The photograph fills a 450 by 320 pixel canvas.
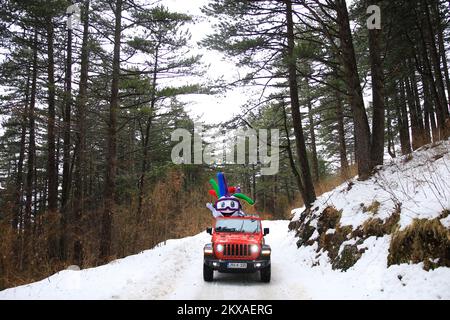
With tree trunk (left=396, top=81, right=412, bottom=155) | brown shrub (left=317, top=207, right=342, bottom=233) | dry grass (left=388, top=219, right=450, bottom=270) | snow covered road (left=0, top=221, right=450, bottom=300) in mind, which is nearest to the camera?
dry grass (left=388, top=219, right=450, bottom=270)

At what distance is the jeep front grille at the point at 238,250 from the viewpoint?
9039 millimetres

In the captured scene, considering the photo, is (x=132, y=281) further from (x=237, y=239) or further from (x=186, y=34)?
(x=186, y=34)

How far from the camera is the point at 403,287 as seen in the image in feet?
19.6

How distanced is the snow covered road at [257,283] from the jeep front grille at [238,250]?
0.71 m

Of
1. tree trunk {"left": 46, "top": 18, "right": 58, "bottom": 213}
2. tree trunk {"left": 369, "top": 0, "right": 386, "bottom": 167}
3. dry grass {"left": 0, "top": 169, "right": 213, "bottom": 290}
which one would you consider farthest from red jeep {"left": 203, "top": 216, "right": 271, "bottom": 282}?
tree trunk {"left": 46, "top": 18, "right": 58, "bottom": 213}

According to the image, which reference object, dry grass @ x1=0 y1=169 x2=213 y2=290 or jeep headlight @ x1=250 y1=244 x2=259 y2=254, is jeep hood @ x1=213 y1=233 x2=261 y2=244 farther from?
dry grass @ x1=0 y1=169 x2=213 y2=290

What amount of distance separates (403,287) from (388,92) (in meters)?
14.3

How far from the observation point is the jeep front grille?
9039 millimetres

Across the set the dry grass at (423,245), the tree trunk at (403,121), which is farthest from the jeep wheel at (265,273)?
the tree trunk at (403,121)

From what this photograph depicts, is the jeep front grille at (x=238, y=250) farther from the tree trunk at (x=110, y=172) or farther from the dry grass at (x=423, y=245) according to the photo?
the tree trunk at (x=110, y=172)

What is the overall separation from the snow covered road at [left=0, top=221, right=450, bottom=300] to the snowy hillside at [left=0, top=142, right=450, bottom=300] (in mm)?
21

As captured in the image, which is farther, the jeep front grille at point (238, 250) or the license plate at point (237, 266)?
the jeep front grille at point (238, 250)

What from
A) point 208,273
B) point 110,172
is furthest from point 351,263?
point 110,172
